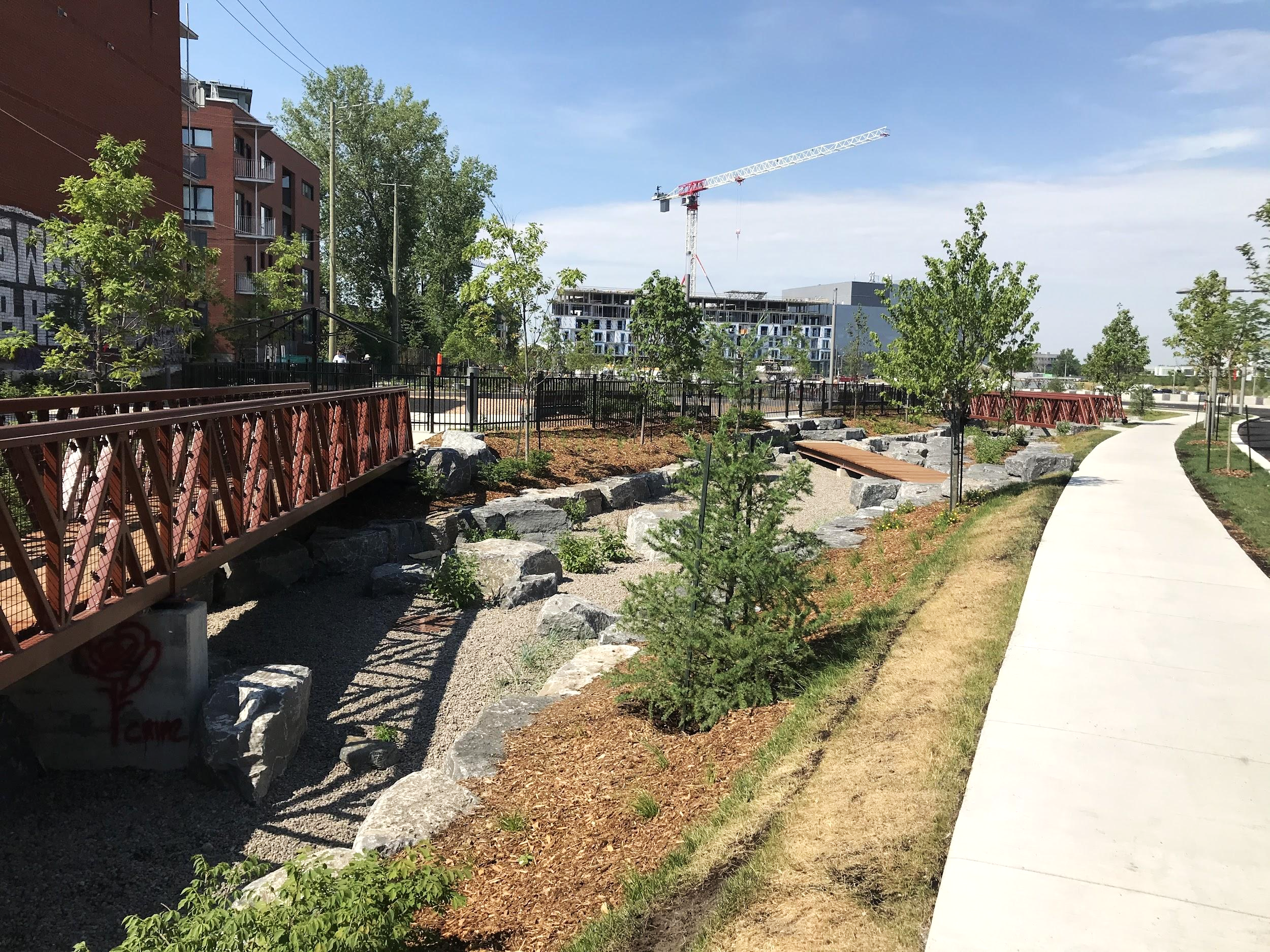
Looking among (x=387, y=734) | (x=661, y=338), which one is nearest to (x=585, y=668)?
(x=387, y=734)

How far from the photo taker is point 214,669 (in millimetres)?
8984

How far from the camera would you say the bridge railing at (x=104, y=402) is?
814cm

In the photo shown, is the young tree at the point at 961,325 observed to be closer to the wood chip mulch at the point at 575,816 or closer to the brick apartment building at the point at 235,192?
the wood chip mulch at the point at 575,816

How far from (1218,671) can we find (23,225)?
25910 millimetres

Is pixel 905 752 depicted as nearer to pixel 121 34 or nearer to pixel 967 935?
pixel 967 935

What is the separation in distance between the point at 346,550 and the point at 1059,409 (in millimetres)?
30317

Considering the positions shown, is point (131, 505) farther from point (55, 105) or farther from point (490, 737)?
point (55, 105)

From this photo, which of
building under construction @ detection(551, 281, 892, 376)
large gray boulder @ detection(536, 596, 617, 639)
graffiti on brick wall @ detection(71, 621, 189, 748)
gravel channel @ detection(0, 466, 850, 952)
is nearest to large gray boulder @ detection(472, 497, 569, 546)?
gravel channel @ detection(0, 466, 850, 952)

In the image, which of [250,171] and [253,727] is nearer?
[253,727]

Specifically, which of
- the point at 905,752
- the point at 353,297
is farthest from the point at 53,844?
the point at 353,297

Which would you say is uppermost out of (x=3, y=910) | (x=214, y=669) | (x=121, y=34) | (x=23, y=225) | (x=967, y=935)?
(x=121, y=34)

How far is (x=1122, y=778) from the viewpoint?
197 inches

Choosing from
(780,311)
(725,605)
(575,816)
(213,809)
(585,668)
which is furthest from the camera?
(780,311)

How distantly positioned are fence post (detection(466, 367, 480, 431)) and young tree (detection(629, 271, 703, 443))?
584 cm
